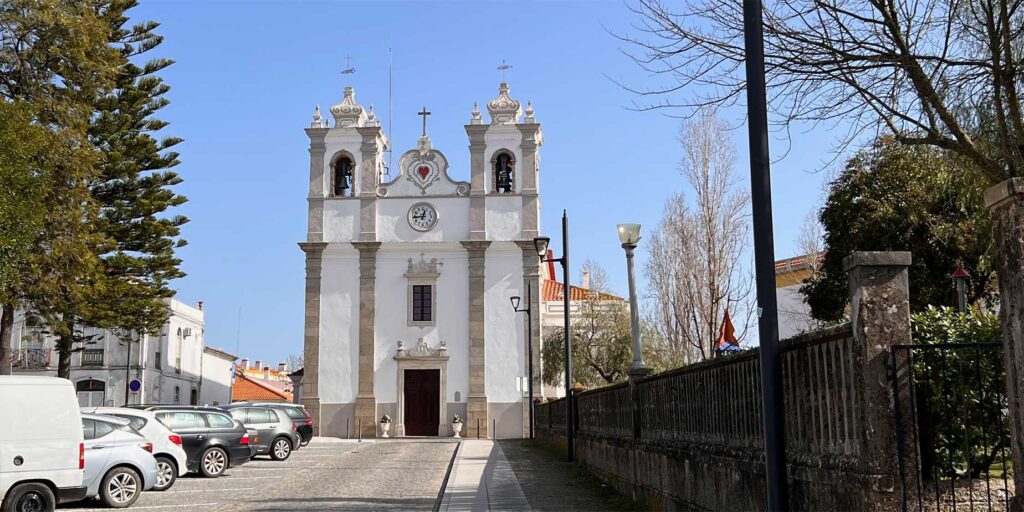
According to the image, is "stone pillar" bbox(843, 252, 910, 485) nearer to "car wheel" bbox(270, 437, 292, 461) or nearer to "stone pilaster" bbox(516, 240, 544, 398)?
"car wheel" bbox(270, 437, 292, 461)

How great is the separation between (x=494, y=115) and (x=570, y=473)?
99.1 feet

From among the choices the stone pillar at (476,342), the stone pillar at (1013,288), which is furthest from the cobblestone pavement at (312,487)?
the stone pillar at (476,342)

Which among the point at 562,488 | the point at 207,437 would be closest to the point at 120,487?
the point at 207,437

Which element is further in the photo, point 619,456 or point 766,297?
point 619,456

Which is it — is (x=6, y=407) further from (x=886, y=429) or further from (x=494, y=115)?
(x=494, y=115)

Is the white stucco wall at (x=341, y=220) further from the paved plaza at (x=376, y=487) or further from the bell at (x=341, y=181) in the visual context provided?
the paved plaza at (x=376, y=487)

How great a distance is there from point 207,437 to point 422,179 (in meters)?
28.8

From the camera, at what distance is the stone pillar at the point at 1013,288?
4.83 m

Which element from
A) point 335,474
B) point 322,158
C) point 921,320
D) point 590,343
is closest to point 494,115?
point 322,158

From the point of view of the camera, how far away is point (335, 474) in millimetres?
21297

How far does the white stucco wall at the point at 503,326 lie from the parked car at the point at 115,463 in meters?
30.4

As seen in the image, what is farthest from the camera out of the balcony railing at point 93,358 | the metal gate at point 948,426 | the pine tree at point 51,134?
the balcony railing at point 93,358

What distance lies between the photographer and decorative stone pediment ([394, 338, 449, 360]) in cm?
4553

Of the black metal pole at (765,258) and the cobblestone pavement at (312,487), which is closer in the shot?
the black metal pole at (765,258)
